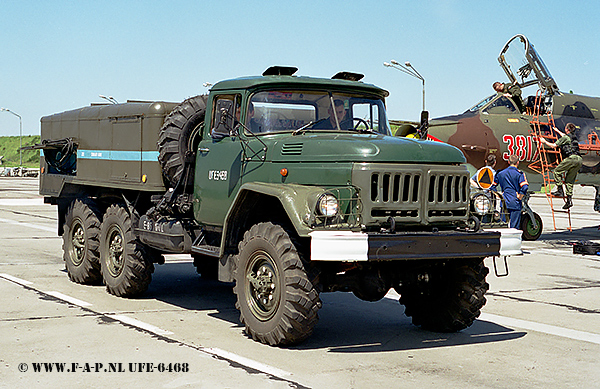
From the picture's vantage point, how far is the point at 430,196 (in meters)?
7.23

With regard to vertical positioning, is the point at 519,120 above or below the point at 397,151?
above

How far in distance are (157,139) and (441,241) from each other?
4138mm

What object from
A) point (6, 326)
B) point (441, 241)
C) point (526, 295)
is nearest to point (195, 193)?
point (6, 326)

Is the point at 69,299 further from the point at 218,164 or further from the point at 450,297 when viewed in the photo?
the point at 450,297

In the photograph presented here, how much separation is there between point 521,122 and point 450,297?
11.7 metres

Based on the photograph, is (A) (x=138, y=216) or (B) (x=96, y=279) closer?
(A) (x=138, y=216)

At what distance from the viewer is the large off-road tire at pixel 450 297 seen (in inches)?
304

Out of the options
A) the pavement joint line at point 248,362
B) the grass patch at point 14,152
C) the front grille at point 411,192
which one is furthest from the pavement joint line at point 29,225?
the grass patch at point 14,152

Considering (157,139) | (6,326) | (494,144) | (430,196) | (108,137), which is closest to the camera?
(430,196)

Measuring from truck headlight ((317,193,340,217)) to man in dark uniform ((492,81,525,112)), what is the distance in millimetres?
13361

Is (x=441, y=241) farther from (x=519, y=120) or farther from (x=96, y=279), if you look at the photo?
(x=519, y=120)

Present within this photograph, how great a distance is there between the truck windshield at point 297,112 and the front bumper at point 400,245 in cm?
178

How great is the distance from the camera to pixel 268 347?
281 inches

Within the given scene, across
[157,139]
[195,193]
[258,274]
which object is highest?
[157,139]
